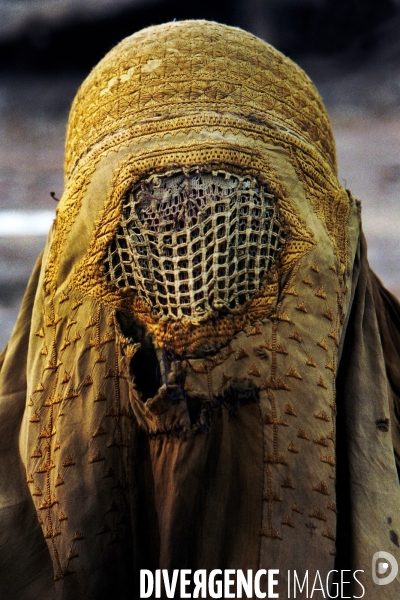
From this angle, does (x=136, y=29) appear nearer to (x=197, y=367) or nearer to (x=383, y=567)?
(x=197, y=367)

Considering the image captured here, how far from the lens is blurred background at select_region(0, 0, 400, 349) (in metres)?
2.93

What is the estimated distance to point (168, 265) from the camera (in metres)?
1.58

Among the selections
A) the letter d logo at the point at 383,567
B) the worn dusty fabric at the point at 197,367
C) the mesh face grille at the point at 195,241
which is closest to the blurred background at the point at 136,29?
the worn dusty fabric at the point at 197,367

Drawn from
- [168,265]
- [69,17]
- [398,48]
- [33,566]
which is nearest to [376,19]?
[398,48]

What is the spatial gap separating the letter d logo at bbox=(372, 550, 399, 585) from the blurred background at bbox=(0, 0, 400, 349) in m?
1.63

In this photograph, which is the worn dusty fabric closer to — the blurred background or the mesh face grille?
the mesh face grille

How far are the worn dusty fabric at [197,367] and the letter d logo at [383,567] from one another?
0.02 m

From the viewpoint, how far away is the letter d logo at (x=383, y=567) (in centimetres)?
159

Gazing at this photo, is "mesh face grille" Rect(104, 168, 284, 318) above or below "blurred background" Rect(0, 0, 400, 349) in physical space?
below

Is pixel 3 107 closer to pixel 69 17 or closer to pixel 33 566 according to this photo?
pixel 69 17

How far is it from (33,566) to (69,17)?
2.12 meters

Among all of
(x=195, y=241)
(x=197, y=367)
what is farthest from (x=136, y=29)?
(x=197, y=367)

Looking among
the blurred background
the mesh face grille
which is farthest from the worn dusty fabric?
the blurred background

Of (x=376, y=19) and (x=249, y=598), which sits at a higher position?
(x=376, y=19)
